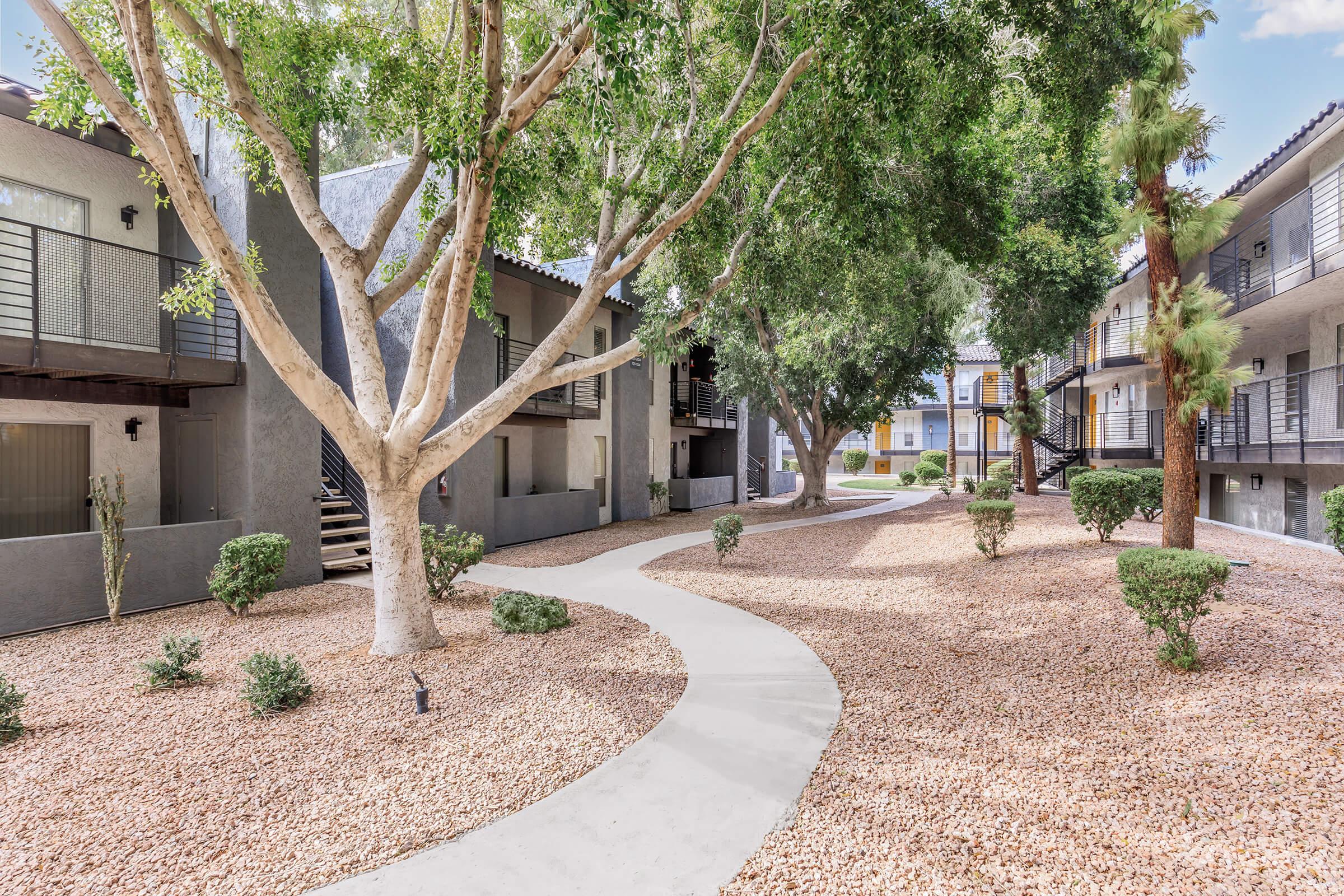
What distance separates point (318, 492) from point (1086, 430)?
26733mm

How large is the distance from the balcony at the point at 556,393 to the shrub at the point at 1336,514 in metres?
11.8

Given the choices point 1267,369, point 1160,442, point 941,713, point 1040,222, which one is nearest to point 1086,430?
point 1160,442

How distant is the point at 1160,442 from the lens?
20156mm

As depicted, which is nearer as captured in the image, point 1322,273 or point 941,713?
point 941,713

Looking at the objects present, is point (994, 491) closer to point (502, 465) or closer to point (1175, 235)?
point (1175, 235)

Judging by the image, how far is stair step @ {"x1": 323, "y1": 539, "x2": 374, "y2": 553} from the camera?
11.2 metres

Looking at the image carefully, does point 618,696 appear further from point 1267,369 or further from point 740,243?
point 1267,369

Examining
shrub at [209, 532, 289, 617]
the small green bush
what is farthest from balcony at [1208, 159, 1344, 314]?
shrub at [209, 532, 289, 617]

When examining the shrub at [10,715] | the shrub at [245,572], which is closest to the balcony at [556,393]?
the shrub at [245,572]

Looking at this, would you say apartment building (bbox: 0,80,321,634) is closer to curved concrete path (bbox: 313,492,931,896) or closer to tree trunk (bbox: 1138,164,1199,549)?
curved concrete path (bbox: 313,492,931,896)

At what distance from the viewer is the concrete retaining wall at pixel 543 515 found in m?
14.0

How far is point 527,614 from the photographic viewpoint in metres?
7.50

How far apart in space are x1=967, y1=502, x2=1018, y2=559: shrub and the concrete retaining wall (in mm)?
9049

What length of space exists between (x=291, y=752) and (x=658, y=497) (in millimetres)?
16591
